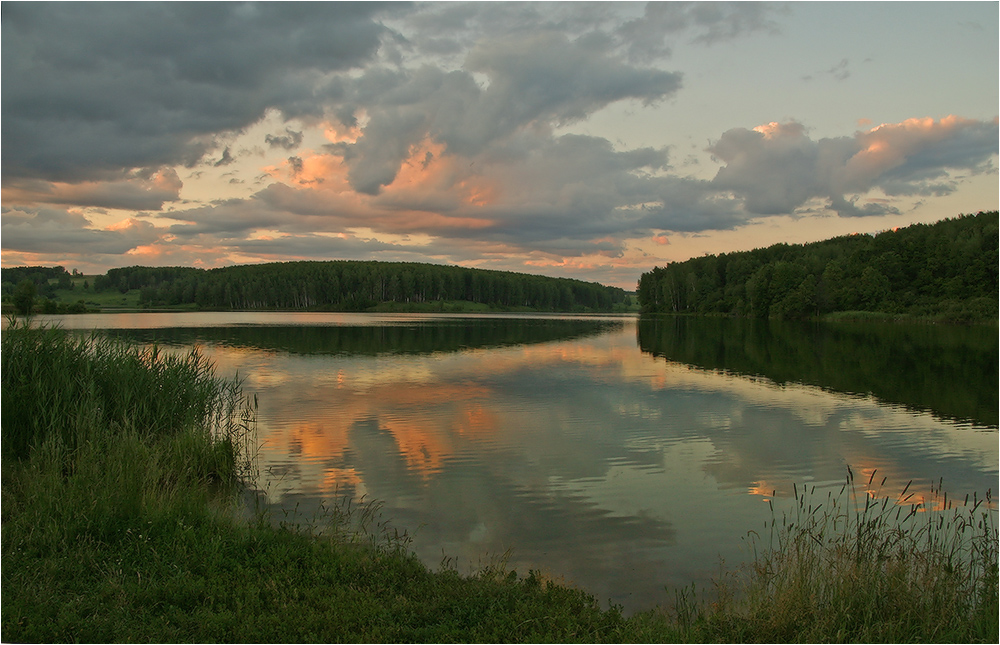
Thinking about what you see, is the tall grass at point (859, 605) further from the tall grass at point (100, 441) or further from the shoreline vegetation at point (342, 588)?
the tall grass at point (100, 441)

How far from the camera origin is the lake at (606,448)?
9922 mm

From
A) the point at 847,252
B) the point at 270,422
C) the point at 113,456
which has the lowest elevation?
the point at 270,422

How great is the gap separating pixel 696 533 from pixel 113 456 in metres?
9.32

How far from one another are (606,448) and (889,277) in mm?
113174

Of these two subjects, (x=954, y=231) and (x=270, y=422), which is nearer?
(x=270, y=422)

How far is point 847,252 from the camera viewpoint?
12988 centimetres

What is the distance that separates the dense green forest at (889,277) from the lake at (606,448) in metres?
72.1

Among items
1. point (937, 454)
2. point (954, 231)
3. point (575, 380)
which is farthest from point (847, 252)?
point (937, 454)

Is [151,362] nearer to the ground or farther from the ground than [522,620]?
farther from the ground

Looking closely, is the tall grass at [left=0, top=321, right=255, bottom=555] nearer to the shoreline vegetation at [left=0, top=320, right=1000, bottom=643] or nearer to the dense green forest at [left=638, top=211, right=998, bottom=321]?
the shoreline vegetation at [left=0, top=320, right=1000, bottom=643]

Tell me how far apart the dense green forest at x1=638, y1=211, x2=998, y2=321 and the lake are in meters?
72.1

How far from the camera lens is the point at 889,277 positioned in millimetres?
109625

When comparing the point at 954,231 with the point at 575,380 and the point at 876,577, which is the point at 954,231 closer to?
the point at 575,380

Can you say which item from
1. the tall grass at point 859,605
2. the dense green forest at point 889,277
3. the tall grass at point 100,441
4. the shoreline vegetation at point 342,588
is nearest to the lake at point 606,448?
the shoreline vegetation at point 342,588
